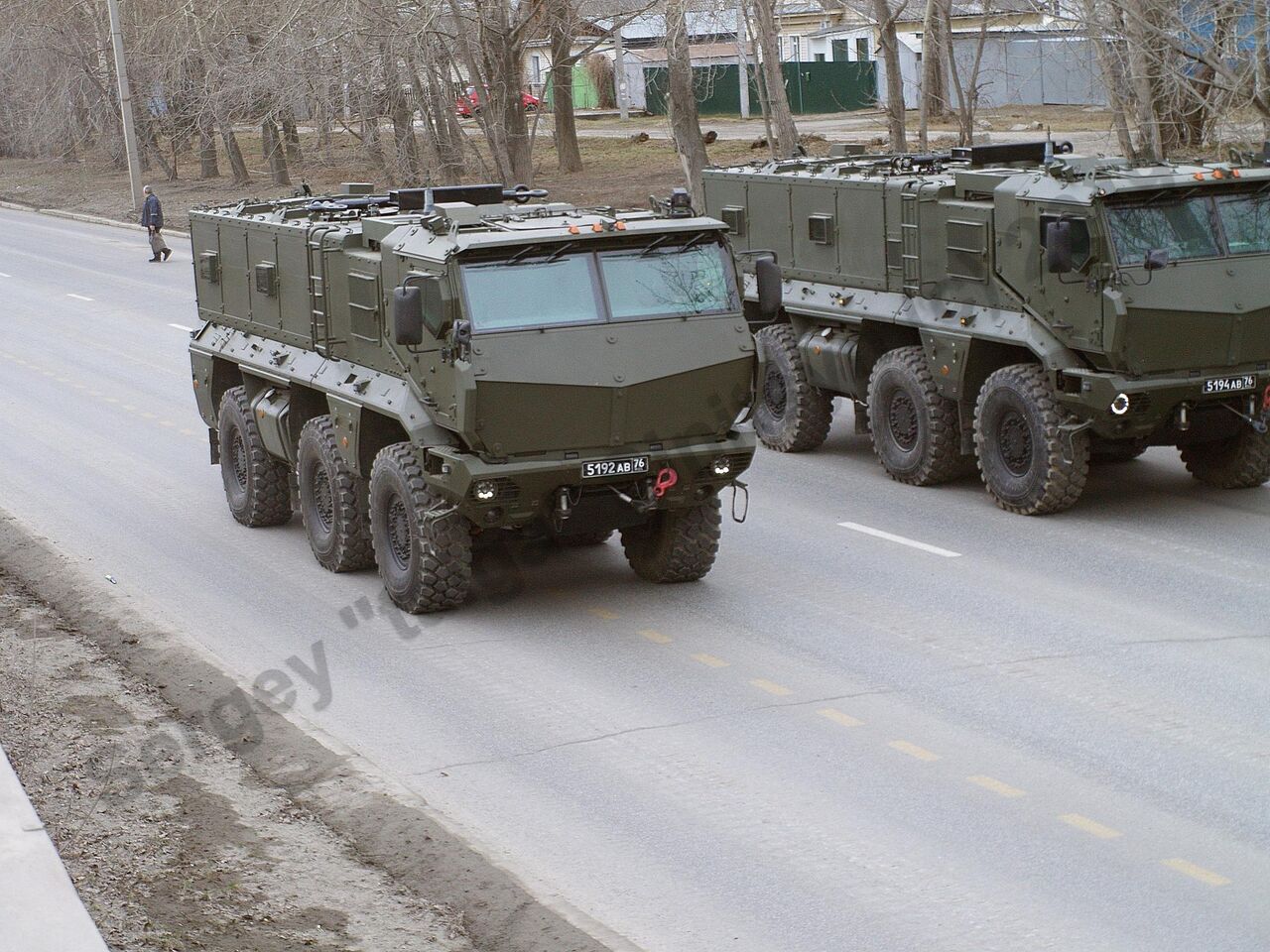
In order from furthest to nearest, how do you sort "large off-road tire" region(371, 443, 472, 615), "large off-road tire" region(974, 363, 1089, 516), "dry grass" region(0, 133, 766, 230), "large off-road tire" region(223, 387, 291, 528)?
"dry grass" region(0, 133, 766, 230)
"large off-road tire" region(223, 387, 291, 528)
"large off-road tire" region(974, 363, 1089, 516)
"large off-road tire" region(371, 443, 472, 615)

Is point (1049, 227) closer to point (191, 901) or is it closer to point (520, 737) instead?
point (520, 737)

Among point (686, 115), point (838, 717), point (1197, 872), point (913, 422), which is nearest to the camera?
point (1197, 872)

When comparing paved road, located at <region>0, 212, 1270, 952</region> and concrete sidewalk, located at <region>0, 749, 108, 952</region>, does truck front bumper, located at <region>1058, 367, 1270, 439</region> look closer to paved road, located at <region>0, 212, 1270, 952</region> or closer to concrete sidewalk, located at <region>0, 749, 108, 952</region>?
paved road, located at <region>0, 212, 1270, 952</region>

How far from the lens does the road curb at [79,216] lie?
43.0 m

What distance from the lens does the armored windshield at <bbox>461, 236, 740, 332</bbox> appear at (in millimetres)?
11062

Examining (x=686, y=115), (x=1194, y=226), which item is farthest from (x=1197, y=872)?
(x=686, y=115)

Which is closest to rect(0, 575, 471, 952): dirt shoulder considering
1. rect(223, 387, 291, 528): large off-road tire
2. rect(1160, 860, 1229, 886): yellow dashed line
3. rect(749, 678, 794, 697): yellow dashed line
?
rect(749, 678, 794, 697): yellow dashed line

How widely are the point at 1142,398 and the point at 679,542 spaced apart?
373cm

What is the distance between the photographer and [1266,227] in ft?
44.8

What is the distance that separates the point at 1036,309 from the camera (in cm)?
1390

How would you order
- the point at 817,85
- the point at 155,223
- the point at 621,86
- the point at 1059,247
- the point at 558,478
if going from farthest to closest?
the point at 621,86
the point at 817,85
the point at 155,223
the point at 1059,247
the point at 558,478

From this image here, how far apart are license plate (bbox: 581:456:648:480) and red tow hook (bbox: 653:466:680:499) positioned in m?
0.14

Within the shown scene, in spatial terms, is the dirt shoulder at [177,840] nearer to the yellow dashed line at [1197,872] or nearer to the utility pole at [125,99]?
the yellow dashed line at [1197,872]

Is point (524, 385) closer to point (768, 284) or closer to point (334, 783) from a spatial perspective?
point (768, 284)
